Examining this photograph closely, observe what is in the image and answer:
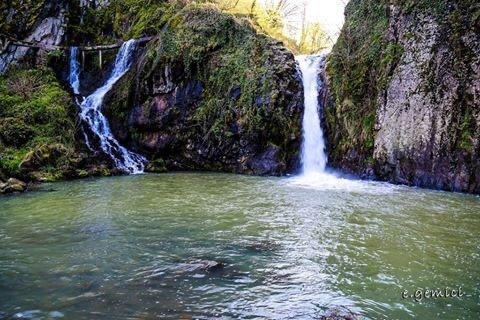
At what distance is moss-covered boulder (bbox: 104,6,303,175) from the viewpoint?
54.0 ft

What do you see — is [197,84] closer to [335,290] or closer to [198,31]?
[198,31]

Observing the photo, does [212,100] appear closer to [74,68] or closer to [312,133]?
[312,133]

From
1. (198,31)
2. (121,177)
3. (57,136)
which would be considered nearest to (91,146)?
(57,136)

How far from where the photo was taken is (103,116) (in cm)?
1847


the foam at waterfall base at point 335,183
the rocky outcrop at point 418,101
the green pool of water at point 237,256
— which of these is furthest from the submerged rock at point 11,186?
the rocky outcrop at point 418,101

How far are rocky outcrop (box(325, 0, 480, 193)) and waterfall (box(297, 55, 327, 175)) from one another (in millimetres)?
624

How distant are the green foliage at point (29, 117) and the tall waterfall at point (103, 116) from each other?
0.93 m

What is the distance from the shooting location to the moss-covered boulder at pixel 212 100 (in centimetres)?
1647

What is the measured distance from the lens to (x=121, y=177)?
15016mm

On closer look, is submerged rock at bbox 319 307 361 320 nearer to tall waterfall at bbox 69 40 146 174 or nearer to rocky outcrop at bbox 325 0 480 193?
rocky outcrop at bbox 325 0 480 193

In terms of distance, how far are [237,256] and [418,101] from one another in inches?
378

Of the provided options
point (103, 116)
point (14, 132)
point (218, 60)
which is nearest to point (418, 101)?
point (218, 60)

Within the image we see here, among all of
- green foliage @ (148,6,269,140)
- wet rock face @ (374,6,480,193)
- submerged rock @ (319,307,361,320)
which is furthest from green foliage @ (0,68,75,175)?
submerged rock @ (319,307,361,320)

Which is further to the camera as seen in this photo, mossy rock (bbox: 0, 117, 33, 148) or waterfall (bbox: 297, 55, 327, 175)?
waterfall (bbox: 297, 55, 327, 175)
